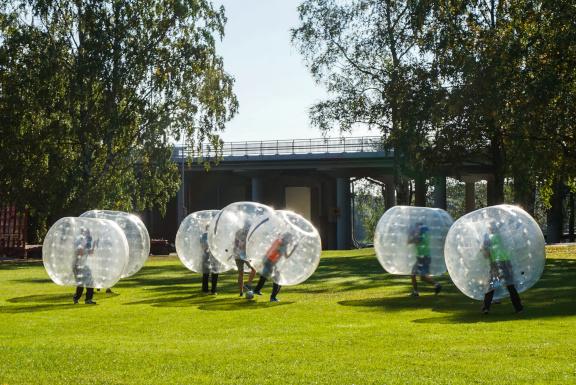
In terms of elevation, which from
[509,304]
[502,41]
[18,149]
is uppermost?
[502,41]

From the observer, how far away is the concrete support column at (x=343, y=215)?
62812 mm

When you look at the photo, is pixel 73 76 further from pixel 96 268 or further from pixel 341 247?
pixel 341 247

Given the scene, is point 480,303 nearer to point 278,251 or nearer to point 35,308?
point 278,251

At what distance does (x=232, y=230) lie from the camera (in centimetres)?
1945

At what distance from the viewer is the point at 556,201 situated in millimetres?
55562

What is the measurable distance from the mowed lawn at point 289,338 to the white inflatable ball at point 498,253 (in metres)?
0.61

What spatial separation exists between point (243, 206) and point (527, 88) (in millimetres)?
11341

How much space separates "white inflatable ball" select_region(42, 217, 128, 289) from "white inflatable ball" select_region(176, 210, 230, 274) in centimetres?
269

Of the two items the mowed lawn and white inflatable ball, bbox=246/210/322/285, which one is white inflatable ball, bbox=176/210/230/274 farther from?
white inflatable ball, bbox=246/210/322/285

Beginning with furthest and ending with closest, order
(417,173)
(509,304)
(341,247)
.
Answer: (341,247) < (417,173) < (509,304)

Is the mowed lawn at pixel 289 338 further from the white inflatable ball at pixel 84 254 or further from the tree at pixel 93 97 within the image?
the tree at pixel 93 97

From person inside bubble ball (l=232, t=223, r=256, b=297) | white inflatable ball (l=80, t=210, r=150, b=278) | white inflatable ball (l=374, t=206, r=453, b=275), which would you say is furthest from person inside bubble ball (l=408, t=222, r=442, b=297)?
white inflatable ball (l=80, t=210, r=150, b=278)

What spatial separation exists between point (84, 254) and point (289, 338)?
713cm

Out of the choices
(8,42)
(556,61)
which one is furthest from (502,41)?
(8,42)
